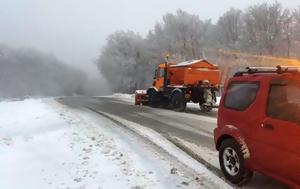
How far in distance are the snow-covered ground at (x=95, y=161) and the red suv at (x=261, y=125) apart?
0.59 m

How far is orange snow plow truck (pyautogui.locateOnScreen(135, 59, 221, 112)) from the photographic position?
2355 cm

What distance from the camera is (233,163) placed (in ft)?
23.0

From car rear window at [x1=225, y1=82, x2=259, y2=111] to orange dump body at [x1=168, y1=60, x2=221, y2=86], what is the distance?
16958 mm

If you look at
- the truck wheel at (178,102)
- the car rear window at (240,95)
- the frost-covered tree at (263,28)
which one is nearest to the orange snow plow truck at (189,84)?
the truck wheel at (178,102)

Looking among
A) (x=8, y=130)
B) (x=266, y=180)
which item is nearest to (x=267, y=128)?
(x=266, y=180)

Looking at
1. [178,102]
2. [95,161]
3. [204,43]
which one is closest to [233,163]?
[95,161]

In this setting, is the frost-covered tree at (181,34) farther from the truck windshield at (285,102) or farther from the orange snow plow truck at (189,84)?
the truck windshield at (285,102)

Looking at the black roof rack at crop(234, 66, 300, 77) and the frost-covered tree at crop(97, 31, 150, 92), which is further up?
the frost-covered tree at crop(97, 31, 150, 92)

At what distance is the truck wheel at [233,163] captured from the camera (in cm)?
668

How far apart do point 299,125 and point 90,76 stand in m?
70.8

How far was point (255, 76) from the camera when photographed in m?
6.63

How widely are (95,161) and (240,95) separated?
3.35 meters

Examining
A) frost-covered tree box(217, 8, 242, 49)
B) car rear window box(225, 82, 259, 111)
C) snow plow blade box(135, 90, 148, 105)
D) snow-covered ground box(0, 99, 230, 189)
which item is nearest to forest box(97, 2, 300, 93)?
frost-covered tree box(217, 8, 242, 49)

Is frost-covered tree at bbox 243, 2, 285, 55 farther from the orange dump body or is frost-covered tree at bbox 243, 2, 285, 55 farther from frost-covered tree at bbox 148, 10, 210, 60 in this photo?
the orange dump body
